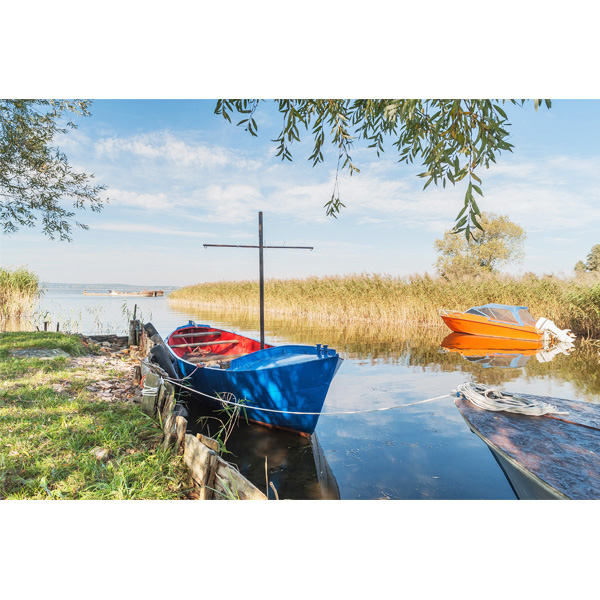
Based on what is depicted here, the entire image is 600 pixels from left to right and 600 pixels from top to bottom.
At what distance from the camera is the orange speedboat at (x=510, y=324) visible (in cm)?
858

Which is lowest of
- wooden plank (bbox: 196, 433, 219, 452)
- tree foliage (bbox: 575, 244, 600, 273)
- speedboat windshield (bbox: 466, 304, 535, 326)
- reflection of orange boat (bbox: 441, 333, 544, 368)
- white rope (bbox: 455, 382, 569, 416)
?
reflection of orange boat (bbox: 441, 333, 544, 368)

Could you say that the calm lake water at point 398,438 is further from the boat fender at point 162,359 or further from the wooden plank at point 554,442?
the boat fender at point 162,359

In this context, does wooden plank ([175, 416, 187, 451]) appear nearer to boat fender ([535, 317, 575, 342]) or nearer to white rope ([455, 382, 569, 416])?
white rope ([455, 382, 569, 416])

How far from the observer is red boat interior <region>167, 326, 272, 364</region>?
5.05 metres

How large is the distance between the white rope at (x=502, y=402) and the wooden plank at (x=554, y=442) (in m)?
0.04

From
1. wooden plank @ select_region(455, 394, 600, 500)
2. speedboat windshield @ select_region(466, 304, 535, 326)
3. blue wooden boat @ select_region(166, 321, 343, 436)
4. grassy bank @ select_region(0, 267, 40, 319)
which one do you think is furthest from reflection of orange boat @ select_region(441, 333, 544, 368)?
grassy bank @ select_region(0, 267, 40, 319)

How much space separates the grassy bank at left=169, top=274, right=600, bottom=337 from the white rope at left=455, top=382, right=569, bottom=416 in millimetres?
7679

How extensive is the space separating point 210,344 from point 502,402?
3.99 m

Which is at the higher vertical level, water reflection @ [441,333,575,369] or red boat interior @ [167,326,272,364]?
red boat interior @ [167,326,272,364]

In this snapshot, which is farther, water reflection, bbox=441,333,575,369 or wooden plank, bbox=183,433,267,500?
water reflection, bbox=441,333,575,369

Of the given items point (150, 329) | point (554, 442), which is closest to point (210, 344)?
point (150, 329)

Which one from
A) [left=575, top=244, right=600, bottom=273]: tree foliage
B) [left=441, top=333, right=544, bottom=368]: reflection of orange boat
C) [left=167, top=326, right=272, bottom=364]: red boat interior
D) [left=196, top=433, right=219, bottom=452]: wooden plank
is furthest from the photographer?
[left=575, top=244, right=600, bottom=273]: tree foliage
